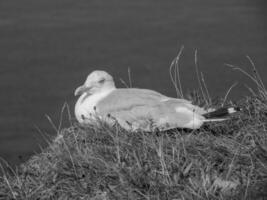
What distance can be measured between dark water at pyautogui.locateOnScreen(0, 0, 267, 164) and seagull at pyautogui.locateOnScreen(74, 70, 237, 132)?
3.74 ft

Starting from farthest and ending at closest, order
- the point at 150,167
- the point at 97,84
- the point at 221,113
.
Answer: the point at 97,84, the point at 221,113, the point at 150,167

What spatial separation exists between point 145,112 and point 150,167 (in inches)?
47.7

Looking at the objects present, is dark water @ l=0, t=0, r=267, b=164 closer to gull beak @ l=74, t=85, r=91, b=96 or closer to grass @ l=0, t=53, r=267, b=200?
gull beak @ l=74, t=85, r=91, b=96

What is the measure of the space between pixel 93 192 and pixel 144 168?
1.26 feet

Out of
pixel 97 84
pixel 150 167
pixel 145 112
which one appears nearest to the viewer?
pixel 150 167

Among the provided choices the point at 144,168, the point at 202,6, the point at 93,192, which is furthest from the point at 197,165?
the point at 202,6

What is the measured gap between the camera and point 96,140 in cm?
596

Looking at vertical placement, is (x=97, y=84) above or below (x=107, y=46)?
above

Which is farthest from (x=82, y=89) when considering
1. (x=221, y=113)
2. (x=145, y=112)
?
(x=221, y=113)

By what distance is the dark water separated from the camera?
26.9 ft

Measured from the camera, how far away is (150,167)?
5133 millimetres

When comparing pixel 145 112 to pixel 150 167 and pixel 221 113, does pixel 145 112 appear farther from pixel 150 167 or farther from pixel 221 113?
pixel 150 167

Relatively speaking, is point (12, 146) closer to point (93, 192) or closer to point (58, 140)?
point (58, 140)

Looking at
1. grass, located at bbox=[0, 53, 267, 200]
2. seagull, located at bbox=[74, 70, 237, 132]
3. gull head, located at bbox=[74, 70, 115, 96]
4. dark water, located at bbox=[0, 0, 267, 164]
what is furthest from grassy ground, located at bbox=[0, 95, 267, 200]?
dark water, located at bbox=[0, 0, 267, 164]
